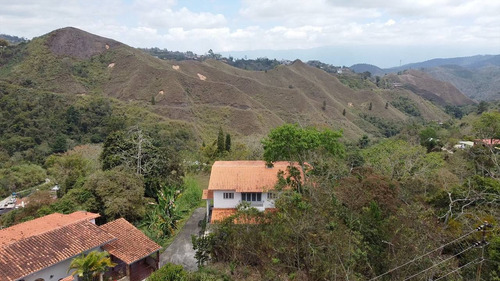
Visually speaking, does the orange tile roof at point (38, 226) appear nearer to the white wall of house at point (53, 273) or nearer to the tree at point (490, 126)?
the white wall of house at point (53, 273)

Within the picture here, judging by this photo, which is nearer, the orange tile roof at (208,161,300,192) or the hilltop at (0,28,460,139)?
the orange tile roof at (208,161,300,192)

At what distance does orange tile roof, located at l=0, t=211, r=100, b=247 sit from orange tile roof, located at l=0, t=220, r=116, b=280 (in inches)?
31.1

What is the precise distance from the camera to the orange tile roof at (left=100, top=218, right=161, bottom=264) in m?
15.7

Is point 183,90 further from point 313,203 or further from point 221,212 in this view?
point 313,203

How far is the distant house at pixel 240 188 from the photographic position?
67.0ft

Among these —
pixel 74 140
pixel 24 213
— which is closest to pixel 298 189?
pixel 24 213

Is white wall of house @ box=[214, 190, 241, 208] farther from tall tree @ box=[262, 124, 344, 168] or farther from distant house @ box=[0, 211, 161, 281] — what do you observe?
distant house @ box=[0, 211, 161, 281]

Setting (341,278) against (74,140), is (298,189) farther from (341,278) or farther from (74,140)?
(74,140)

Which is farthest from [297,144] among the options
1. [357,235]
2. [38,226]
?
[38,226]

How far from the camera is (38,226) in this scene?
54.7 ft

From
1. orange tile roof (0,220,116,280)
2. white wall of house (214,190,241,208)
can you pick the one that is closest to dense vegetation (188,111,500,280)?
white wall of house (214,190,241,208)

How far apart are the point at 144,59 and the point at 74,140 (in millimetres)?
37890

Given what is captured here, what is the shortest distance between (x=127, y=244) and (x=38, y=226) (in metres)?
4.75

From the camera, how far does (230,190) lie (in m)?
20.6
